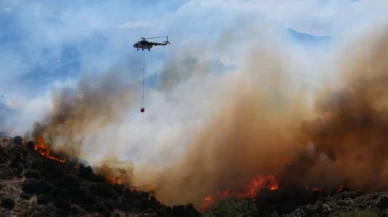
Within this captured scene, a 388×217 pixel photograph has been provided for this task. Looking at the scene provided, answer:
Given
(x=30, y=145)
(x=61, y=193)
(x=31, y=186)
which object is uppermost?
(x=30, y=145)

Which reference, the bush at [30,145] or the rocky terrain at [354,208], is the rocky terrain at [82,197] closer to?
the bush at [30,145]

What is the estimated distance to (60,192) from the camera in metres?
86.2

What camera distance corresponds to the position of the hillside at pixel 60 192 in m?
80.5

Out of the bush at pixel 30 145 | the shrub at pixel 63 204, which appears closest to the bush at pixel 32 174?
the shrub at pixel 63 204

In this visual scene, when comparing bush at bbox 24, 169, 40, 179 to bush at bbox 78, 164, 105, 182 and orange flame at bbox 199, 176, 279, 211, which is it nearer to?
bush at bbox 78, 164, 105, 182

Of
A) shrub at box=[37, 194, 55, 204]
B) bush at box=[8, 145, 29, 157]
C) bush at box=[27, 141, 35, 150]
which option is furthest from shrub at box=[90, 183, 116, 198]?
bush at box=[27, 141, 35, 150]

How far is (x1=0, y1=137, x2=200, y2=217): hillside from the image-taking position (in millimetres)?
80500

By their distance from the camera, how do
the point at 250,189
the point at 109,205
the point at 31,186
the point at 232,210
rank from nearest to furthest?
the point at 232,210, the point at 31,186, the point at 109,205, the point at 250,189

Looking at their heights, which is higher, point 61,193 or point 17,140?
point 17,140

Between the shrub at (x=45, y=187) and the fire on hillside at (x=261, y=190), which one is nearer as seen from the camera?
the shrub at (x=45, y=187)

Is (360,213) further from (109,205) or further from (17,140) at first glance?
(17,140)

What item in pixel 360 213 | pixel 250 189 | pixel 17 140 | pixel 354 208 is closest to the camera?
pixel 360 213

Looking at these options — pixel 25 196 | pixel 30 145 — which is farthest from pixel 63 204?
pixel 30 145

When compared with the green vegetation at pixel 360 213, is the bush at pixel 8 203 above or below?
above
